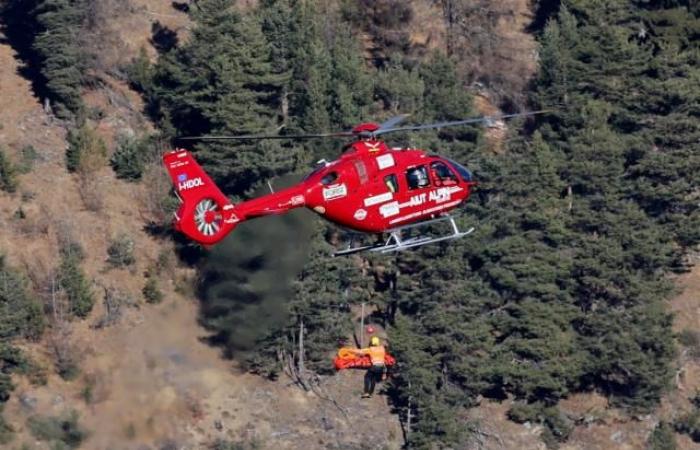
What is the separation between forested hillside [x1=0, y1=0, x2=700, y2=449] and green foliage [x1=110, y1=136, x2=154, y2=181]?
81mm

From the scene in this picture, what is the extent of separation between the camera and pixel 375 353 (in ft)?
235

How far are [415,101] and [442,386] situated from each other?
13.6 metres

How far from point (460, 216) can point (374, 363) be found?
22.0 feet

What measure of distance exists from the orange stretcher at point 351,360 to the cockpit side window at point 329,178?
22278 mm

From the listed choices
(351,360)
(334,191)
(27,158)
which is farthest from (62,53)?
(334,191)

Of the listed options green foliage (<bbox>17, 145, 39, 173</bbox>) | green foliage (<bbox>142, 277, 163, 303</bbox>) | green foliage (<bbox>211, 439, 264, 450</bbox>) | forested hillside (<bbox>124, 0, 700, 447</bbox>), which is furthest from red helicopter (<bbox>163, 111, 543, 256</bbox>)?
green foliage (<bbox>17, 145, 39, 173</bbox>)

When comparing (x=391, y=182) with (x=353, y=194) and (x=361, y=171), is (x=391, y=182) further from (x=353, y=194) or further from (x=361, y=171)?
(x=353, y=194)

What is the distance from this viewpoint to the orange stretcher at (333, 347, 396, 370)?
7181cm

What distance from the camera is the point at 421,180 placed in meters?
51.2

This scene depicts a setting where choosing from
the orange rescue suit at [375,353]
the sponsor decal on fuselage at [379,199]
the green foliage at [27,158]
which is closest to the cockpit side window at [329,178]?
the sponsor decal on fuselage at [379,199]

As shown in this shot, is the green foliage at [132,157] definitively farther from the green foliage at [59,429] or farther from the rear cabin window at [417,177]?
the rear cabin window at [417,177]

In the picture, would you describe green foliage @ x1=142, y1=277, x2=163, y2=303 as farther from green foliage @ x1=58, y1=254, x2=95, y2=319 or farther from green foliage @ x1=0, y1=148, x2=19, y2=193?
green foliage @ x1=0, y1=148, x2=19, y2=193

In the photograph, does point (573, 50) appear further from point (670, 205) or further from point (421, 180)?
point (421, 180)

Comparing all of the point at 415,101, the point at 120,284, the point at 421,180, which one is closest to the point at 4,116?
the point at 120,284
